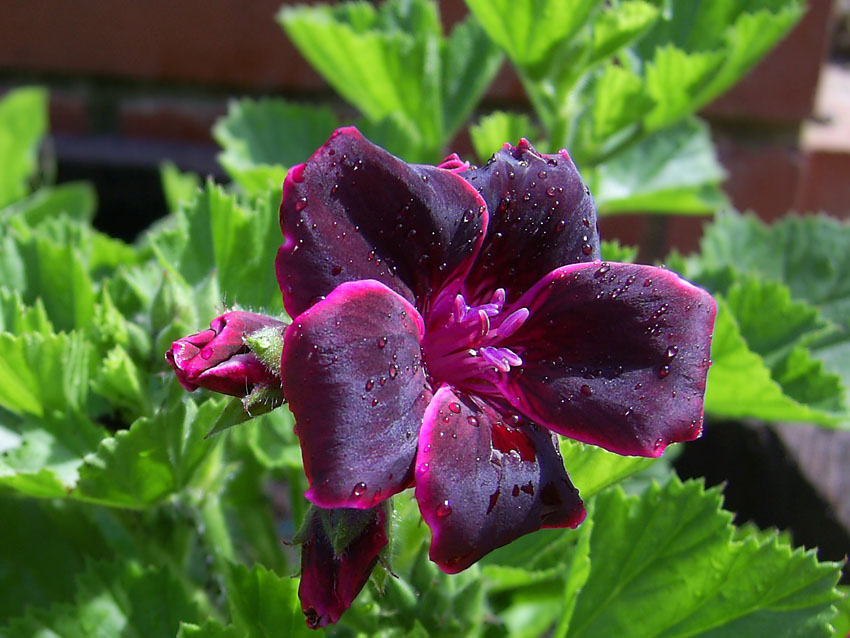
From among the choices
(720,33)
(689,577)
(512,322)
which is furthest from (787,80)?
(512,322)

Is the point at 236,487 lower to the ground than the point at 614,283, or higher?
lower

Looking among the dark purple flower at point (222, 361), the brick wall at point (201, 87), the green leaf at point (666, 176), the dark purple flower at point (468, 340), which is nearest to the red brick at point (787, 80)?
the brick wall at point (201, 87)

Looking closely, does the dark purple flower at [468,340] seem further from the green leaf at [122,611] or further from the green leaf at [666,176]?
the green leaf at [666,176]

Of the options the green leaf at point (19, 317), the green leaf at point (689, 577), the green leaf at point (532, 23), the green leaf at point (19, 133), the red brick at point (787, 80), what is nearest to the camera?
the green leaf at point (689, 577)

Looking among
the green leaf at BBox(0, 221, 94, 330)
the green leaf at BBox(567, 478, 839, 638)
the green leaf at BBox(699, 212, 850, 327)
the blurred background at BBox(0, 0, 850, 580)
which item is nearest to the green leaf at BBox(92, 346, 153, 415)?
the green leaf at BBox(0, 221, 94, 330)

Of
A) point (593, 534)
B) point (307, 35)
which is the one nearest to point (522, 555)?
point (593, 534)

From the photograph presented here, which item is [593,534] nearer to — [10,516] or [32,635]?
[32,635]
